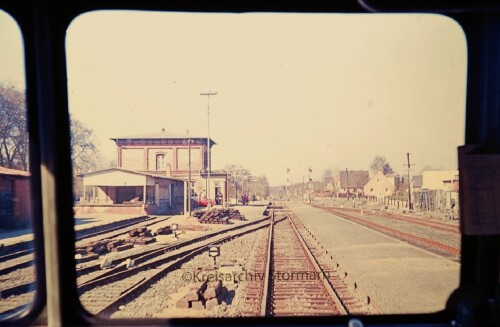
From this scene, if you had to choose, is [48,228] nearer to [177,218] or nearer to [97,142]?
[97,142]

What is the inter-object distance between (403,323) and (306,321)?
0.69 meters

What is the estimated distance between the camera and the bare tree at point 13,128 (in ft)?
7.37

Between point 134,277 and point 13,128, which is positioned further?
point 134,277

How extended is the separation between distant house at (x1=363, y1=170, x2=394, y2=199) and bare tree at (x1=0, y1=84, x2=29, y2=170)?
2.56 m

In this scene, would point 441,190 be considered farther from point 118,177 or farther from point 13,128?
point 13,128

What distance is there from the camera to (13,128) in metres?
2.27

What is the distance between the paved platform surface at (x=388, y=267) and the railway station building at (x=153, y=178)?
3.62ft

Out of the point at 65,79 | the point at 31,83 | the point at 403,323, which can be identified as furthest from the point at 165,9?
the point at 403,323

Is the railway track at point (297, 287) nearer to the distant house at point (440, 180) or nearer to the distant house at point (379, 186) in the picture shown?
the distant house at point (379, 186)

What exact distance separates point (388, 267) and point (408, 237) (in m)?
0.34

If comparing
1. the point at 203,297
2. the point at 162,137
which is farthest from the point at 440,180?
the point at 162,137

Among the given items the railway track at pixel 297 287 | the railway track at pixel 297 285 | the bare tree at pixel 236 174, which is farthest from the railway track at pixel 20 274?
the railway track at pixel 297 287

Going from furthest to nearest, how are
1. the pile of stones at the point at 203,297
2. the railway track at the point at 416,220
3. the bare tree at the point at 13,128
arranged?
1. the railway track at the point at 416,220
2. the pile of stones at the point at 203,297
3. the bare tree at the point at 13,128

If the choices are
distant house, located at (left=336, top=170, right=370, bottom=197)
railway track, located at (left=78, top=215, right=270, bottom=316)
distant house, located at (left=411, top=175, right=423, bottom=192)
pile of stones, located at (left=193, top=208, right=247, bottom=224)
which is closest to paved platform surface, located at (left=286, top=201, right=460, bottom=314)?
distant house, located at (left=336, top=170, right=370, bottom=197)
